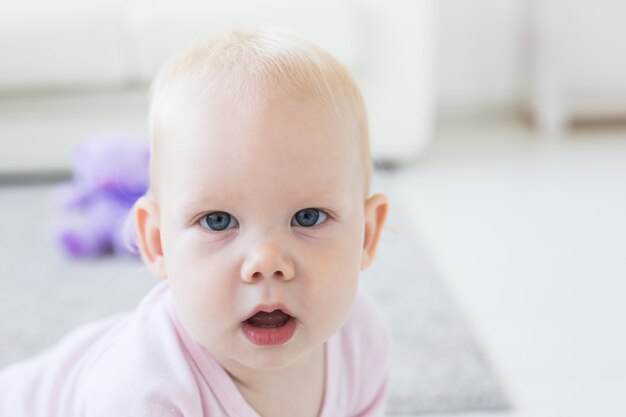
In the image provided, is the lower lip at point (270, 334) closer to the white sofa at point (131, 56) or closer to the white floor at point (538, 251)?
the white floor at point (538, 251)

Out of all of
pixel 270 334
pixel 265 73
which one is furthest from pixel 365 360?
pixel 265 73

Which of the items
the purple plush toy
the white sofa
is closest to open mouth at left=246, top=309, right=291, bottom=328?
the purple plush toy

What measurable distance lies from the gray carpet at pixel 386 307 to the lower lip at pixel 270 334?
0.94 feet

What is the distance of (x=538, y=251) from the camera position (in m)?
1.71

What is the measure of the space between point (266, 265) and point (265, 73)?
16 centimetres

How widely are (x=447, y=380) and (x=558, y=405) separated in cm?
15

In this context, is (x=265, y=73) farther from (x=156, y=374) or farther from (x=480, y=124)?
(x=480, y=124)

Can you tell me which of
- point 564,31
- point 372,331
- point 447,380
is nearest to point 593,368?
point 447,380

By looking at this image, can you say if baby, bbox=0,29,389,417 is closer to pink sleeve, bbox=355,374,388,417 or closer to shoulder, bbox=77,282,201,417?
shoulder, bbox=77,282,201,417

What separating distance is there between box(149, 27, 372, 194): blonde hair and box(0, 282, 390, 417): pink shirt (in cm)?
16

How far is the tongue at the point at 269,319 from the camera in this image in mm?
697

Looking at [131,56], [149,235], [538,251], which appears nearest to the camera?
[149,235]

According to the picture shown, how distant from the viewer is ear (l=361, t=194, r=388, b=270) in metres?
0.81

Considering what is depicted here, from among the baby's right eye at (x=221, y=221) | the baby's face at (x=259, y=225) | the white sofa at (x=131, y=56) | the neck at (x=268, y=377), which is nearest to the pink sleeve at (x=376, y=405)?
the neck at (x=268, y=377)
